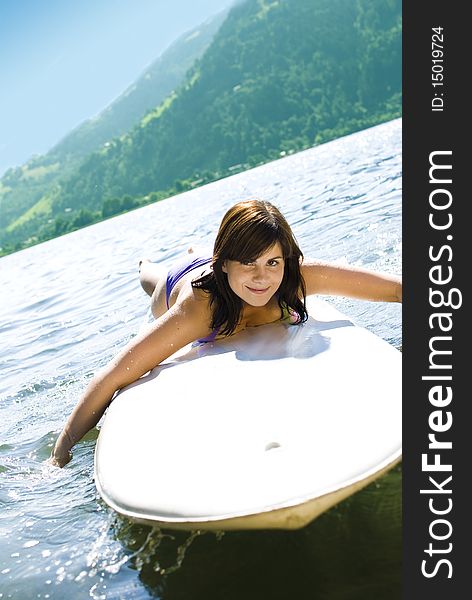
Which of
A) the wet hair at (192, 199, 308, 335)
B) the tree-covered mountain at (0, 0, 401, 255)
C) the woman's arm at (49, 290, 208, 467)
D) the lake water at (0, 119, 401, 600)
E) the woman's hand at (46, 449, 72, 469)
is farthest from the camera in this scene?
the tree-covered mountain at (0, 0, 401, 255)

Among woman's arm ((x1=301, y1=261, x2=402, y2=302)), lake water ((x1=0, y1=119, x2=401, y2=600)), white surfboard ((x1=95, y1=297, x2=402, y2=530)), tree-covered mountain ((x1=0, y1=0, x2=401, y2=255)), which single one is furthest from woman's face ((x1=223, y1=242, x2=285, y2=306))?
tree-covered mountain ((x1=0, y1=0, x2=401, y2=255))

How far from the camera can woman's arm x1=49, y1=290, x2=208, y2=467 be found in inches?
133

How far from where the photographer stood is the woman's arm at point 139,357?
339cm

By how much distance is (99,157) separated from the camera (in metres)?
115

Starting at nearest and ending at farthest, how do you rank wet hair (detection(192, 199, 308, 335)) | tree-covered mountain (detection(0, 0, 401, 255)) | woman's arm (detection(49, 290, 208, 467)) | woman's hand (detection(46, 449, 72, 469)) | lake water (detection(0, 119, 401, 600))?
lake water (detection(0, 119, 401, 600)), wet hair (detection(192, 199, 308, 335)), woman's arm (detection(49, 290, 208, 467)), woman's hand (detection(46, 449, 72, 469)), tree-covered mountain (detection(0, 0, 401, 255))

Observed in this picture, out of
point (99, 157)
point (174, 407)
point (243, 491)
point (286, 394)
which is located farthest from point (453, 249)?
point (99, 157)

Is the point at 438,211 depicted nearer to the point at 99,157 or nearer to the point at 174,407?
the point at 174,407

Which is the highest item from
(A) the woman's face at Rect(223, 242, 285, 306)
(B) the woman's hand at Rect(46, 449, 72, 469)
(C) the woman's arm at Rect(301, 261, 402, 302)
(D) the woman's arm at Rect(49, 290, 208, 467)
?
(A) the woman's face at Rect(223, 242, 285, 306)

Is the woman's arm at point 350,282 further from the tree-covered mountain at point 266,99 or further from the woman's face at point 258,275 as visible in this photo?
the tree-covered mountain at point 266,99

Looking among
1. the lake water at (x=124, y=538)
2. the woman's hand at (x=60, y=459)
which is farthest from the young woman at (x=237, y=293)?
the lake water at (x=124, y=538)

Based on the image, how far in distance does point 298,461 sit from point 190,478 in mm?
369

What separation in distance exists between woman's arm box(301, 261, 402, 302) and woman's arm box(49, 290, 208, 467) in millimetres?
625

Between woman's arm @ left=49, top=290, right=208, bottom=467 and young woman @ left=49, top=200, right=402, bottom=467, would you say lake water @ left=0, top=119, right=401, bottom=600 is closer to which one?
woman's arm @ left=49, top=290, right=208, bottom=467

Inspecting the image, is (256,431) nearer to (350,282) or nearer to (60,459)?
(350,282)
